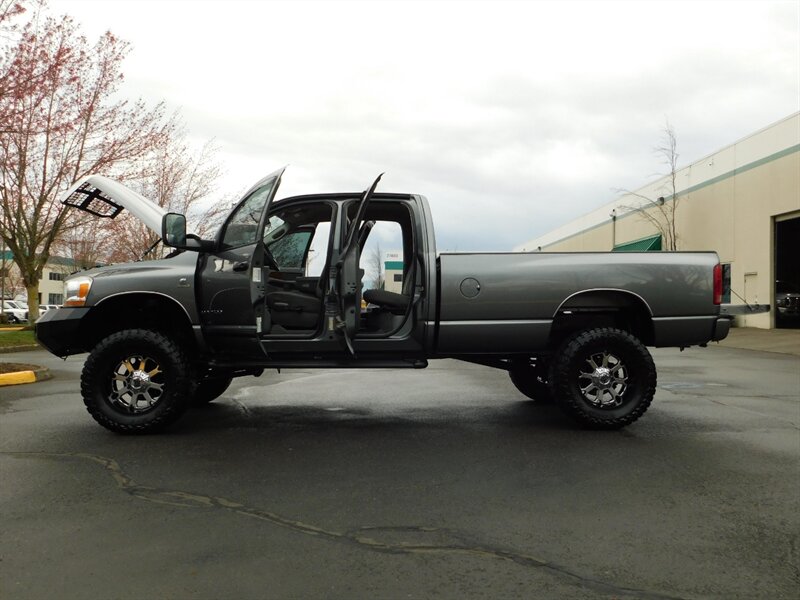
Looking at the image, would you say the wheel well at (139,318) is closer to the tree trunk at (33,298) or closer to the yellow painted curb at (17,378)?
the yellow painted curb at (17,378)

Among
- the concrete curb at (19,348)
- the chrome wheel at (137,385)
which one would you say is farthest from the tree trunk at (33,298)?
the chrome wheel at (137,385)

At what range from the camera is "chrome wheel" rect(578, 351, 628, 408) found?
19.4 feet

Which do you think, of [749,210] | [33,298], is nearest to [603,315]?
[33,298]

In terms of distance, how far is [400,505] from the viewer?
3.86 m

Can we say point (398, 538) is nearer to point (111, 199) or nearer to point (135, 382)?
point (135, 382)

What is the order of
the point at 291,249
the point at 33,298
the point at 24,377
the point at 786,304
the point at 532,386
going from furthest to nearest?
the point at 786,304 → the point at 33,298 → the point at 24,377 → the point at 532,386 → the point at 291,249

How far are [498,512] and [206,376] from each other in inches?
143

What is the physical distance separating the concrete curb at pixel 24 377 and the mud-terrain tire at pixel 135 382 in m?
4.72

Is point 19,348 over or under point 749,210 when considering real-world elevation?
under

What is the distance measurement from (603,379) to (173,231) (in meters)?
3.86

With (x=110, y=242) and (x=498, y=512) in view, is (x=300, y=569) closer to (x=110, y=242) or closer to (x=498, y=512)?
(x=498, y=512)

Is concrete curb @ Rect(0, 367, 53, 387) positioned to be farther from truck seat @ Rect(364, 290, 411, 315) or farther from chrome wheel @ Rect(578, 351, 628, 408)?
chrome wheel @ Rect(578, 351, 628, 408)

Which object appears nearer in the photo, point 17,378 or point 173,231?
point 173,231

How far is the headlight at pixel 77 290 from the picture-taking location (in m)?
5.73
